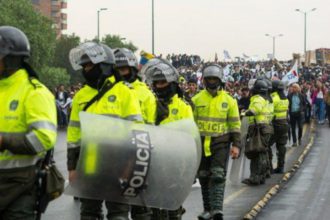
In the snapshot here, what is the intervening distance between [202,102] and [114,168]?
4274 mm

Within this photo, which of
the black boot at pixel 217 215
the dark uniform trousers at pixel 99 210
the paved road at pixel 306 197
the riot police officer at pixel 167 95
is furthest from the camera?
the paved road at pixel 306 197

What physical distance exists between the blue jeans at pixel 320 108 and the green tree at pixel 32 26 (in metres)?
34.7

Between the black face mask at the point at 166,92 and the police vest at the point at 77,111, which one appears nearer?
the police vest at the point at 77,111

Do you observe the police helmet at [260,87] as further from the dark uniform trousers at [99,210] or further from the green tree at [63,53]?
the green tree at [63,53]

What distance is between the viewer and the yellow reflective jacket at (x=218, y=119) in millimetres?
10883

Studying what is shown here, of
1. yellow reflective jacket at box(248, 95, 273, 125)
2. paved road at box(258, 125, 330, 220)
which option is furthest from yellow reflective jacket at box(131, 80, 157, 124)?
yellow reflective jacket at box(248, 95, 273, 125)

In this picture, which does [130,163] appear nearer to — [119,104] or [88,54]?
[119,104]

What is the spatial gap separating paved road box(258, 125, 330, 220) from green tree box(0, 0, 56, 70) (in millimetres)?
52191

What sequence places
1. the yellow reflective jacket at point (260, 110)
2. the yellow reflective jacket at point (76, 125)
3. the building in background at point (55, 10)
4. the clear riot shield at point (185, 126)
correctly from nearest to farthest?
the clear riot shield at point (185, 126)
the yellow reflective jacket at point (76, 125)
the yellow reflective jacket at point (260, 110)
the building in background at point (55, 10)

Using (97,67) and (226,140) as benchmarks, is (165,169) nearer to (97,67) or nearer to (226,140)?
(97,67)

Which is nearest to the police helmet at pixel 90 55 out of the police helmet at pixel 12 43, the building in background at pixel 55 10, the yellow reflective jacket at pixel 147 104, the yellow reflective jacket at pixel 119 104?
the yellow reflective jacket at pixel 119 104

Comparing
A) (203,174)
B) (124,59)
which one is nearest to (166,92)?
(124,59)

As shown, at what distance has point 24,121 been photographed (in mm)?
6031

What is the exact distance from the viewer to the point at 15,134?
594 cm
